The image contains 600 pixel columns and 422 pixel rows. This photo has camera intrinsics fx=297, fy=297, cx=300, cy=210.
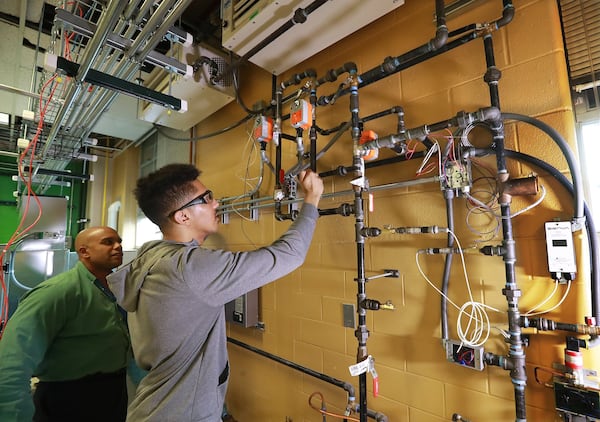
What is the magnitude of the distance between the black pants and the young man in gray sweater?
0.63 meters

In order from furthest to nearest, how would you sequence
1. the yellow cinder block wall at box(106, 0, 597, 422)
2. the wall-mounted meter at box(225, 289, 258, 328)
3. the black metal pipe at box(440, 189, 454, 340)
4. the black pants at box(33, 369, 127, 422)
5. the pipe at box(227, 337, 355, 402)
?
the wall-mounted meter at box(225, 289, 258, 328), the pipe at box(227, 337, 355, 402), the black pants at box(33, 369, 127, 422), the black metal pipe at box(440, 189, 454, 340), the yellow cinder block wall at box(106, 0, 597, 422)

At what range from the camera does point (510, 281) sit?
3.24 feet

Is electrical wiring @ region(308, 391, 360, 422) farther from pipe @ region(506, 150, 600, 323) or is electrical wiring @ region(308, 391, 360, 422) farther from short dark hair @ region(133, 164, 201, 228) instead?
short dark hair @ region(133, 164, 201, 228)

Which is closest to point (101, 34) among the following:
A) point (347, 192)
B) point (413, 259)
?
point (347, 192)

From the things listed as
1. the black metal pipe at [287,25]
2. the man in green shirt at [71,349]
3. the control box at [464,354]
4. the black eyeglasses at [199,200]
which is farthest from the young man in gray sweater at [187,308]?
the black metal pipe at [287,25]

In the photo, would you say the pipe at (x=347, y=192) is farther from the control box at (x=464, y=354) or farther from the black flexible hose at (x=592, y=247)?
the control box at (x=464, y=354)

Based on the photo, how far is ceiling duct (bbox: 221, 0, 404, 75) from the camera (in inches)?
54.7

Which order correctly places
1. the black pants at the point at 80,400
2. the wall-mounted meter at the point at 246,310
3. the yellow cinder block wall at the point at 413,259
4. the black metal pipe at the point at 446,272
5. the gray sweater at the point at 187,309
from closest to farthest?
the gray sweater at the point at 187,309 → the yellow cinder block wall at the point at 413,259 → the black metal pipe at the point at 446,272 → the black pants at the point at 80,400 → the wall-mounted meter at the point at 246,310

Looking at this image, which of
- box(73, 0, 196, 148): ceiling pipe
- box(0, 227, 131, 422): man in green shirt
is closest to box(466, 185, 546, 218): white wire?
box(73, 0, 196, 148): ceiling pipe

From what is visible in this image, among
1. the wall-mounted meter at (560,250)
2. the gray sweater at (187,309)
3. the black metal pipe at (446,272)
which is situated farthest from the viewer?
the black metal pipe at (446,272)

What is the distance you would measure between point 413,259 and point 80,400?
1650mm

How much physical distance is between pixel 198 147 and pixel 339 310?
6.91 ft

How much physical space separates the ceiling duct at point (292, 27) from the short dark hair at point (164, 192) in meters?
0.95

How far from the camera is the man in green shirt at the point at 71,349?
46.6 inches
